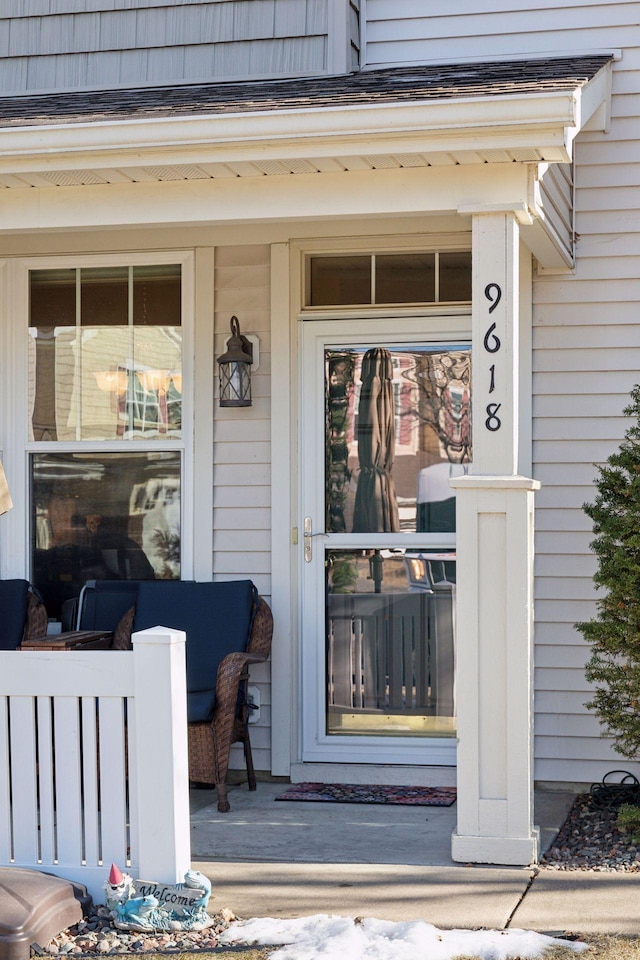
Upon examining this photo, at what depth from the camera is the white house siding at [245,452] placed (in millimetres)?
5742

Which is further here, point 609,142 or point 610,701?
point 609,142

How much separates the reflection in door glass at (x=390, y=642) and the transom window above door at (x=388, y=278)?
123 cm

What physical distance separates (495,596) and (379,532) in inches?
58.4

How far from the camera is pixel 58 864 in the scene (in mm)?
3807

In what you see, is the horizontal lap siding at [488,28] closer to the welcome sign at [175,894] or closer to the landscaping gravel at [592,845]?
the landscaping gravel at [592,845]

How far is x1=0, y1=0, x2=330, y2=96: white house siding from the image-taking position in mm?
5793

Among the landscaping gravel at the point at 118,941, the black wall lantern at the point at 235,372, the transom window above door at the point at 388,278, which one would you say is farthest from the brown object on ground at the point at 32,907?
the transom window above door at the point at 388,278

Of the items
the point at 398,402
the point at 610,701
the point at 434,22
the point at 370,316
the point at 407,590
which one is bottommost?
the point at 610,701

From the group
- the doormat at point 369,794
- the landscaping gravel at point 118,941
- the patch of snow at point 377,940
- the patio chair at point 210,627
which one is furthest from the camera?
the patio chair at point 210,627

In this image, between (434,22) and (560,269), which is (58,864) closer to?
(560,269)

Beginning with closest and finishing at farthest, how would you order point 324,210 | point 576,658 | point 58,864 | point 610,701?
point 58,864, point 324,210, point 610,701, point 576,658

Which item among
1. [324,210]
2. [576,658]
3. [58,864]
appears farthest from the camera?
[576,658]

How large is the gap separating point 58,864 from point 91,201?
2460mm

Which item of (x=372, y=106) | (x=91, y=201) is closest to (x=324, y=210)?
(x=372, y=106)
